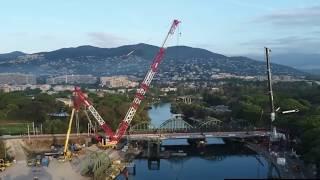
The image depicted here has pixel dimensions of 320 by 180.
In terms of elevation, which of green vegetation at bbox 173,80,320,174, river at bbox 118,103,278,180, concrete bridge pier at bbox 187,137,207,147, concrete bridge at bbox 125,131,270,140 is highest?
green vegetation at bbox 173,80,320,174

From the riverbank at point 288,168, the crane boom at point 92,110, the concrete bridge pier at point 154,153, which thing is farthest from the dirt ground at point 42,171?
the riverbank at point 288,168

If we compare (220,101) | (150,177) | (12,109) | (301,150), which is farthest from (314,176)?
(220,101)

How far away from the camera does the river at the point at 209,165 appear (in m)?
35.1

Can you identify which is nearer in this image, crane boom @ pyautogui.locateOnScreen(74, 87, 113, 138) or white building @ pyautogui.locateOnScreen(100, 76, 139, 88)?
crane boom @ pyautogui.locateOnScreen(74, 87, 113, 138)

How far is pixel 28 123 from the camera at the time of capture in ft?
195

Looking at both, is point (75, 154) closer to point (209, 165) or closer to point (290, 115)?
point (209, 165)

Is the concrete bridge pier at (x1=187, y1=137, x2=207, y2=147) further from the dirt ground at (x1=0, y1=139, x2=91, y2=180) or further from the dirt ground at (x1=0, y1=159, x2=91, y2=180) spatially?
the dirt ground at (x1=0, y1=159, x2=91, y2=180)

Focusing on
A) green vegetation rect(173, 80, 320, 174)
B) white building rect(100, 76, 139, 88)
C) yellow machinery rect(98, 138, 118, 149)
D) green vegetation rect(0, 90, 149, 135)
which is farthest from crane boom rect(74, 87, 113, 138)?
white building rect(100, 76, 139, 88)

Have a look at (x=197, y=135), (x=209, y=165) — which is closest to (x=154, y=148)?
(x=197, y=135)

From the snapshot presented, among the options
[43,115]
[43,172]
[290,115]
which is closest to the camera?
[43,172]

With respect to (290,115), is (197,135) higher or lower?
lower

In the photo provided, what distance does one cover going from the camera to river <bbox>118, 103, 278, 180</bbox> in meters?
35.1

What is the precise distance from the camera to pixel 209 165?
3928 centimetres

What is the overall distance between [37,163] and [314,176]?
728 inches
